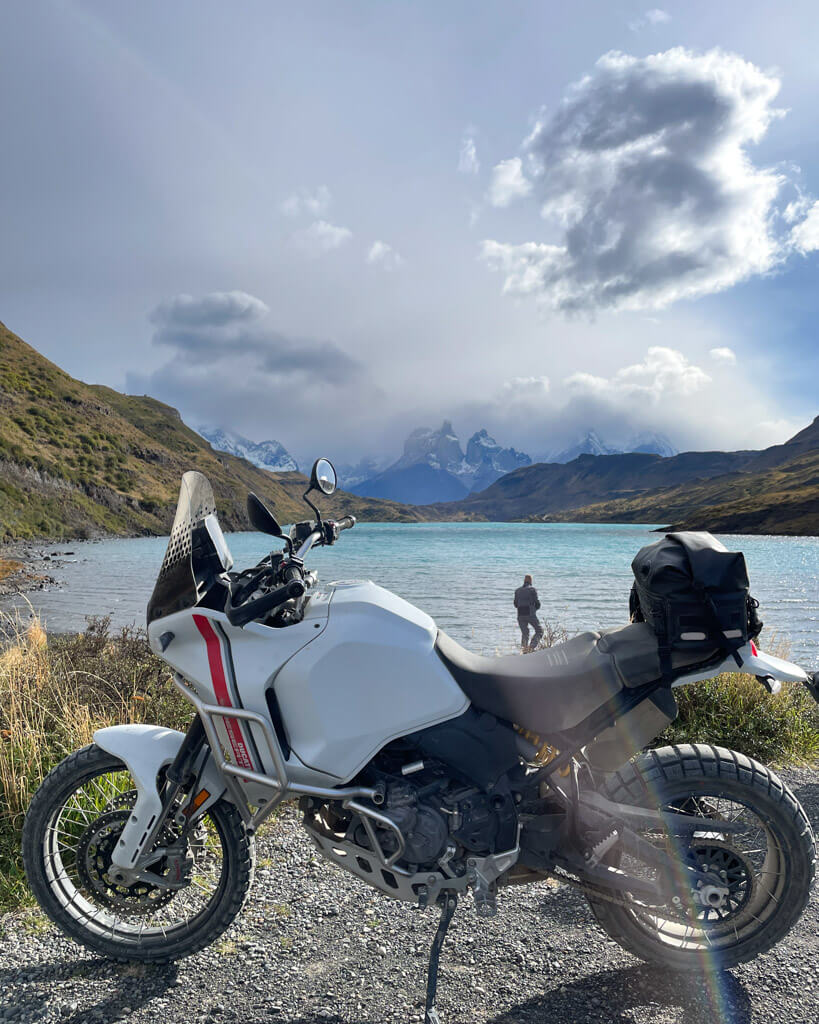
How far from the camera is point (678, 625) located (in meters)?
2.40

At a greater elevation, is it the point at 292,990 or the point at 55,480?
the point at 55,480

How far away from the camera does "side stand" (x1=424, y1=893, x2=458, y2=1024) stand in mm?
2330

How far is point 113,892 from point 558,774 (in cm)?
221

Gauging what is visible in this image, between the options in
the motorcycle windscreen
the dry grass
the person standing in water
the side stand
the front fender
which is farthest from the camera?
the person standing in water

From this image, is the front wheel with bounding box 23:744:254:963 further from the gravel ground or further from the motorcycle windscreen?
the motorcycle windscreen

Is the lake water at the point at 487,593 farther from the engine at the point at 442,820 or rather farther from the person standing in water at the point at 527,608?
the engine at the point at 442,820

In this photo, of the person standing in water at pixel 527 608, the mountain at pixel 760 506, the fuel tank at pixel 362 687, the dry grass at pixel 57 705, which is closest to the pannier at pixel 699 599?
the fuel tank at pixel 362 687

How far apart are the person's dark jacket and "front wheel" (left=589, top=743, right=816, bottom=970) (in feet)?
37.4

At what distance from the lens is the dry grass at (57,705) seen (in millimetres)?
3867

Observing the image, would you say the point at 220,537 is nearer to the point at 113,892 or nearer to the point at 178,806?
the point at 178,806

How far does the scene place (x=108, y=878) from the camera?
2.82 m

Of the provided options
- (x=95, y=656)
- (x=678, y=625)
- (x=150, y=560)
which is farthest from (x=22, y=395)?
(x=678, y=625)

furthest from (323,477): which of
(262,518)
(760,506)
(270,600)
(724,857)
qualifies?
(760,506)

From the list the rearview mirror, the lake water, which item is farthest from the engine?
the lake water
